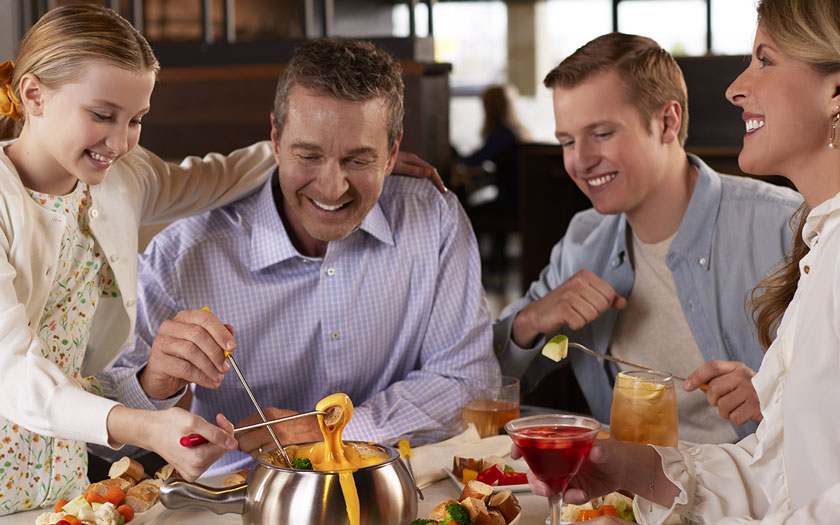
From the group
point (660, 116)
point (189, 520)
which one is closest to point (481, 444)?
point (189, 520)

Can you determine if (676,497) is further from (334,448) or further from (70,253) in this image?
(70,253)

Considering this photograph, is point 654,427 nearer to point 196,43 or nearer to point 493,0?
point 196,43

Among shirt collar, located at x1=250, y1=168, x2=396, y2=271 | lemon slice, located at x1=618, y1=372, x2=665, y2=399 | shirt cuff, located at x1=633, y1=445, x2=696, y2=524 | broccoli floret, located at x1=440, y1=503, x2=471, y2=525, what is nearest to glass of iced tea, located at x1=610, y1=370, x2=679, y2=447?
lemon slice, located at x1=618, y1=372, x2=665, y2=399

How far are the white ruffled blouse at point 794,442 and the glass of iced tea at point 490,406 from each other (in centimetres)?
40

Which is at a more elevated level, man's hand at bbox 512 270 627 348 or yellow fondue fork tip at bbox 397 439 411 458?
man's hand at bbox 512 270 627 348

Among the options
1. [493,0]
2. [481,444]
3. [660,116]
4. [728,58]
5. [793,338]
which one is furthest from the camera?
[493,0]

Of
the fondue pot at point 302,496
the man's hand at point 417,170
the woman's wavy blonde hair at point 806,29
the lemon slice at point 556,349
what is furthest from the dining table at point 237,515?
the man's hand at point 417,170

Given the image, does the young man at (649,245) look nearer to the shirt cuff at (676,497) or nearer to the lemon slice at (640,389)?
the lemon slice at (640,389)

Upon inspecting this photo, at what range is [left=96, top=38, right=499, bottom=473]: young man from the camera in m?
1.94

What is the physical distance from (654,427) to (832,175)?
506mm

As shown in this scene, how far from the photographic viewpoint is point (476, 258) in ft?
7.07

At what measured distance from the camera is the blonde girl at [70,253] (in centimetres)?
131

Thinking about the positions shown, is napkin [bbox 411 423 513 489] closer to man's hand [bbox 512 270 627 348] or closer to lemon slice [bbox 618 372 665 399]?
lemon slice [bbox 618 372 665 399]

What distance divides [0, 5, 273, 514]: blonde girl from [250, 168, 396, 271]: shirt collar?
30cm
